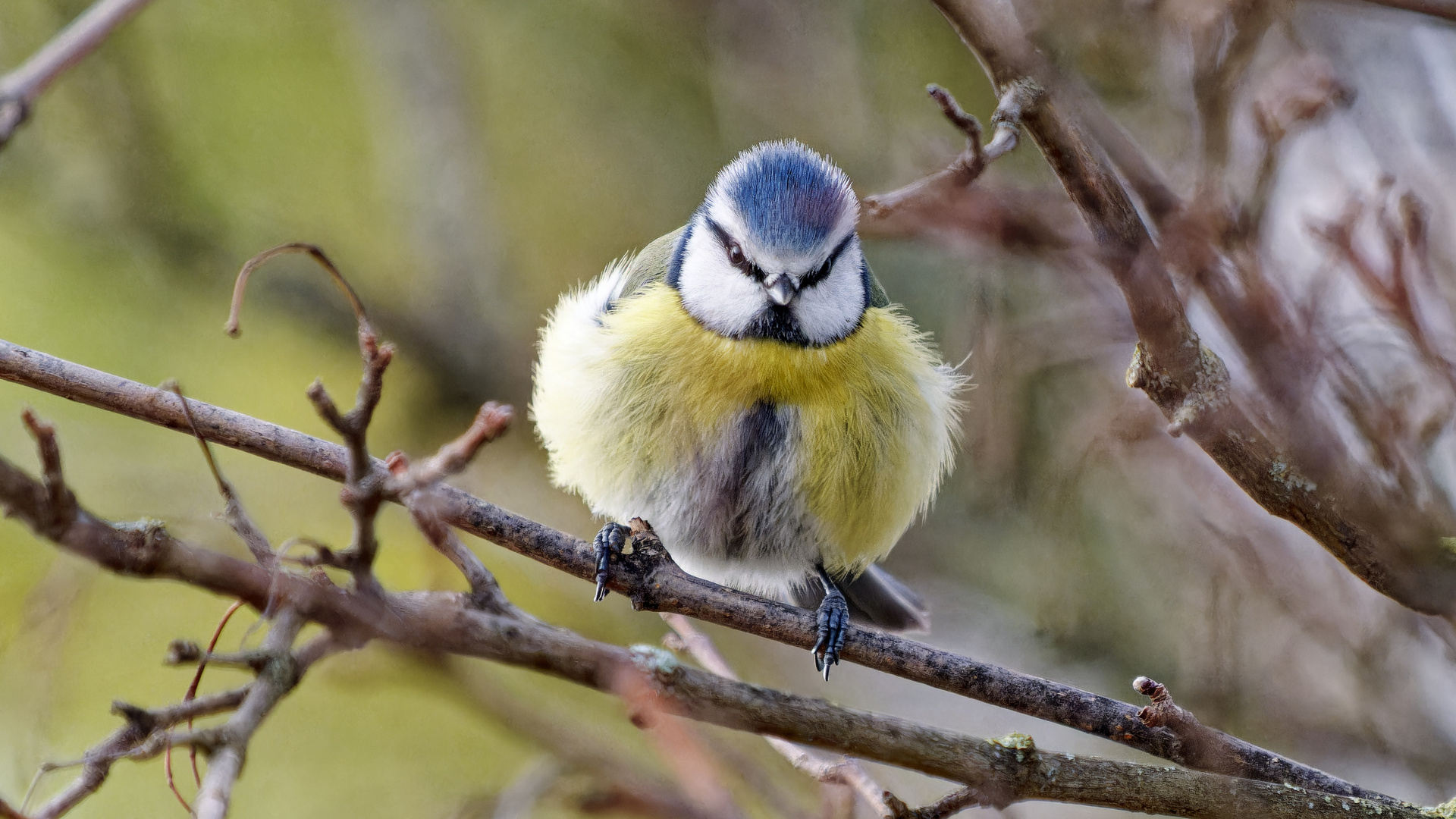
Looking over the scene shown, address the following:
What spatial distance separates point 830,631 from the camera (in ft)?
6.91

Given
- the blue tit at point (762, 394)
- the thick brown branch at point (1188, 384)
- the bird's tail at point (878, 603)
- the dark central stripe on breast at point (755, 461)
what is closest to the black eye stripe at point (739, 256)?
the blue tit at point (762, 394)

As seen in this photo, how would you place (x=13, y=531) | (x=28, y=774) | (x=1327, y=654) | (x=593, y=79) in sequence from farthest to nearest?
(x=593, y=79) → (x=13, y=531) → (x=1327, y=654) → (x=28, y=774)

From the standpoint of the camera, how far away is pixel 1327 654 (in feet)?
9.80

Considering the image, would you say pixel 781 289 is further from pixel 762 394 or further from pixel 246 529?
pixel 246 529

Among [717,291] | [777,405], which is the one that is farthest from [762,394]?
[717,291]

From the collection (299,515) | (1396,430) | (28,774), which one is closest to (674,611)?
(1396,430)

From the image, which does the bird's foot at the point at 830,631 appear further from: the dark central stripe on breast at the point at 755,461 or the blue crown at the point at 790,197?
the blue crown at the point at 790,197

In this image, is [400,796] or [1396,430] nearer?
[1396,430]

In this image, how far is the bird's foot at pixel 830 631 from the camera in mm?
2049

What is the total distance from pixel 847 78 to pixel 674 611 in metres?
2.82

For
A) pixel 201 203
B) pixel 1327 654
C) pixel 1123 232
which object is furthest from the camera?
pixel 201 203

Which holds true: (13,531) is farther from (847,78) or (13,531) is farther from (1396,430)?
(1396,430)

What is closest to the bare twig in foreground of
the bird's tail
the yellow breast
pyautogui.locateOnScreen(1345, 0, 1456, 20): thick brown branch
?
pyautogui.locateOnScreen(1345, 0, 1456, 20): thick brown branch

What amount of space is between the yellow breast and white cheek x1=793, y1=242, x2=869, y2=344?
3 centimetres
